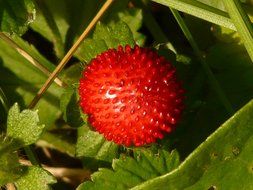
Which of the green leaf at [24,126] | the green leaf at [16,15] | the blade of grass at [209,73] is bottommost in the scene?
the green leaf at [24,126]

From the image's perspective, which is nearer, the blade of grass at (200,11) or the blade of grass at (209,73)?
the blade of grass at (200,11)

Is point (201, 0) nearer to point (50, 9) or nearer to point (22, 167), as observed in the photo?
point (50, 9)

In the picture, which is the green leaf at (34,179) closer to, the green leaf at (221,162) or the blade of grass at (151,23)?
the green leaf at (221,162)

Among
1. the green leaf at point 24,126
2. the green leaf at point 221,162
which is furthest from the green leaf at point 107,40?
the green leaf at point 221,162

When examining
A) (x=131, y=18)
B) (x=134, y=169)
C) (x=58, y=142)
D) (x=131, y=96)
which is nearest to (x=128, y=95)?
(x=131, y=96)


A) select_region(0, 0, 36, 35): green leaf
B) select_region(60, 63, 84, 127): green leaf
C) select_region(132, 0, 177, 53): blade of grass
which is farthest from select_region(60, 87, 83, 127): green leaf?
select_region(132, 0, 177, 53): blade of grass

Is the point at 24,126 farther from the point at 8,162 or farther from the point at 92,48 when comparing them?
the point at 92,48

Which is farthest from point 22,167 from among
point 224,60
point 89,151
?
point 224,60
